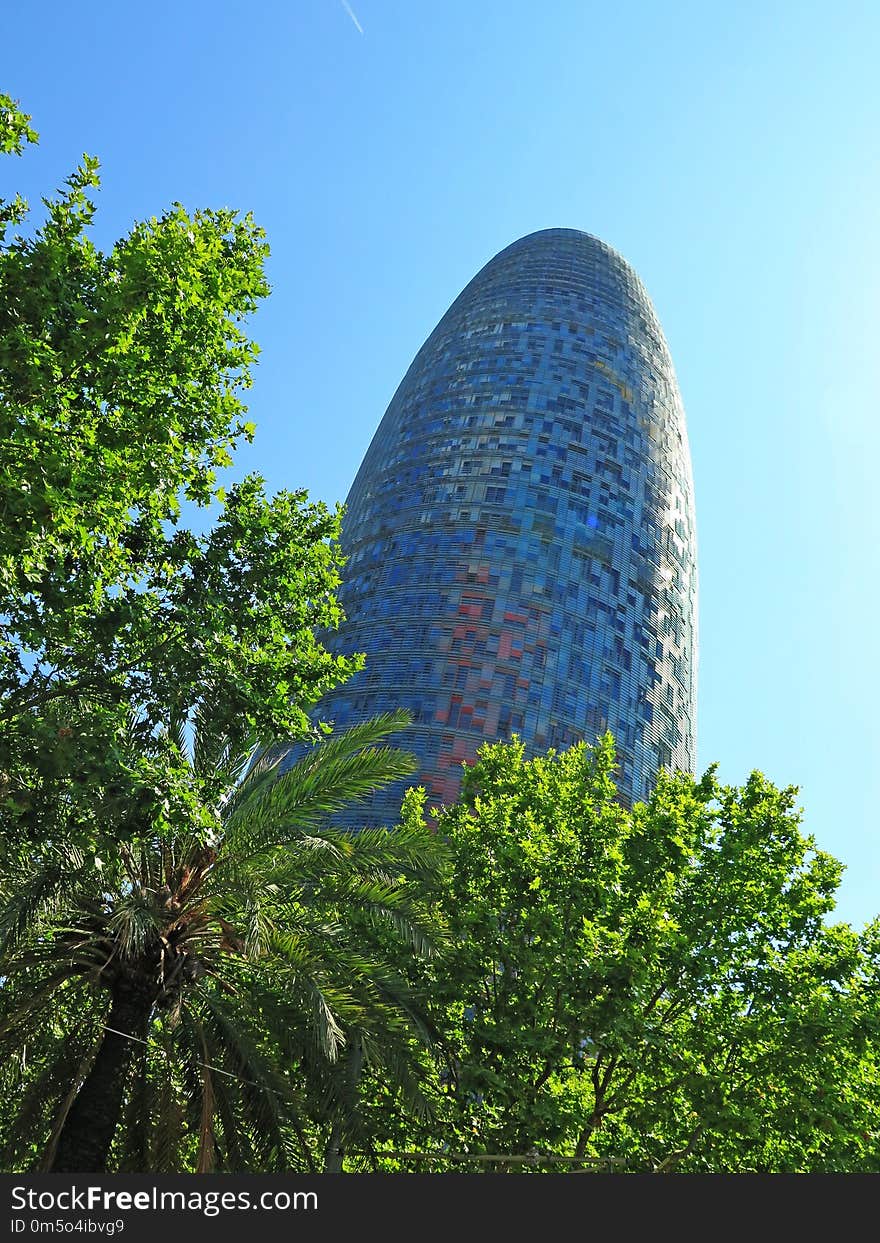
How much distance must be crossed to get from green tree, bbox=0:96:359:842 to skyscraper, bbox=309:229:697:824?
2926 cm

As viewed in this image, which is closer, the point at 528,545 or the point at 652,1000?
the point at 652,1000

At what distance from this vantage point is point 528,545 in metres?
49.9

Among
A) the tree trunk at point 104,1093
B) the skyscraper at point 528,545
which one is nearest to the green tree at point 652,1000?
the tree trunk at point 104,1093

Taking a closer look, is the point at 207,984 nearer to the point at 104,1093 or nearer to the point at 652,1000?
the point at 104,1093

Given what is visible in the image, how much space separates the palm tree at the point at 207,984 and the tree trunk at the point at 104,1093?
0.07 feet

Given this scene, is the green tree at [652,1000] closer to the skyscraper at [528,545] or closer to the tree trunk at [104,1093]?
the tree trunk at [104,1093]

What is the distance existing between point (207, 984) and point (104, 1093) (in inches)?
66.0

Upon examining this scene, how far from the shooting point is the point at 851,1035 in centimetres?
1476

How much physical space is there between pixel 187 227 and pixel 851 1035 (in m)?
14.1

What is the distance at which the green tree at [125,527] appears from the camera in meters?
10.6

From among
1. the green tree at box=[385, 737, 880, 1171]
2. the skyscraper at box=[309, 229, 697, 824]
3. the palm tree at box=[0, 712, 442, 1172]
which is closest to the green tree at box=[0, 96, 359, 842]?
the palm tree at box=[0, 712, 442, 1172]

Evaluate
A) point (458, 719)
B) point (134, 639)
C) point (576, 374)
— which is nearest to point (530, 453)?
point (576, 374)

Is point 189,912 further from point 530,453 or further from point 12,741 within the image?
point 530,453

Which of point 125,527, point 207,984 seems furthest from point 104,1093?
point 125,527
